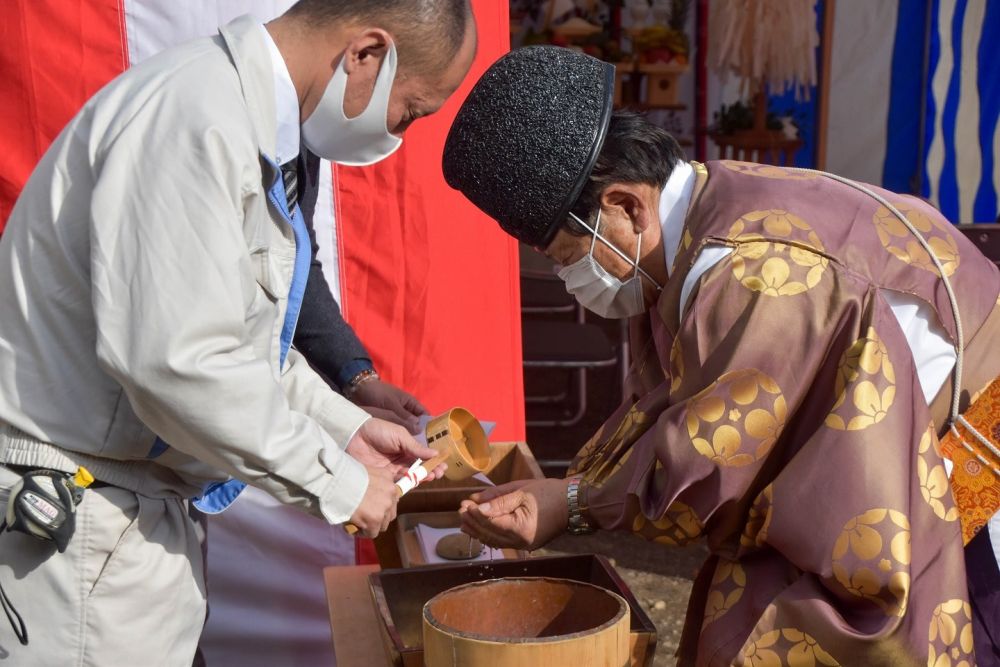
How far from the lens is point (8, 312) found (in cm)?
151

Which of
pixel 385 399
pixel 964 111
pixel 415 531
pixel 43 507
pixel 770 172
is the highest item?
pixel 770 172

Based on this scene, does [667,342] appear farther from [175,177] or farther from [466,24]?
Result: [175,177]

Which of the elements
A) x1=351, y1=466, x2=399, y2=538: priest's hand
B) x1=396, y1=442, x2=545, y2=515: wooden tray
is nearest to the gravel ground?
x1=396, y1=442, x2=545, y2=515: wooden tray

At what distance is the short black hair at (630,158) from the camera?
182 centimetres

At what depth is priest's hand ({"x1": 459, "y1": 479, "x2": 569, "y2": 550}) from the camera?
6.11 feet

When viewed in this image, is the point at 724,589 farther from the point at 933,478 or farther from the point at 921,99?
the point at 921,99

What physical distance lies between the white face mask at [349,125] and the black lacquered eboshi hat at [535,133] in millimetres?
168

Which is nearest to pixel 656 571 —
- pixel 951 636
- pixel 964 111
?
pixel 951 636

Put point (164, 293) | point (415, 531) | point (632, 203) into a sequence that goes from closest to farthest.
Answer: point (164, 293), point (632, 203), point (415, 531)

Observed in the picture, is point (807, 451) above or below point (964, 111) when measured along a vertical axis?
above

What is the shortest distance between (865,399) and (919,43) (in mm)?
5349

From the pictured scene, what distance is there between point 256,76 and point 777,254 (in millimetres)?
809

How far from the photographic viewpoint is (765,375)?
64.3 inches

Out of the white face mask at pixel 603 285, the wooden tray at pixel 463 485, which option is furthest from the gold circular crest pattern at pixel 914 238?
the wooden tray at pixel 463 485
